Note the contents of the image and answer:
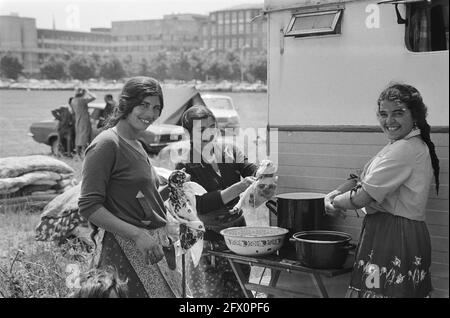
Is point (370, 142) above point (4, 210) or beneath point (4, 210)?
above

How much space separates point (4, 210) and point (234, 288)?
14.5 feet

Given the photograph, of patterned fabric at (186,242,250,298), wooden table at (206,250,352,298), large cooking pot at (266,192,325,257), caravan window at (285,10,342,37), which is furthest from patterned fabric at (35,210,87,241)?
caravan window at (285,10,342,37)

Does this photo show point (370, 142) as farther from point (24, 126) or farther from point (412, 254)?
point (24, 126)

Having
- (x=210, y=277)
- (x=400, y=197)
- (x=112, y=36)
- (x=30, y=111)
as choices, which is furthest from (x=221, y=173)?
(x=30, y=111)

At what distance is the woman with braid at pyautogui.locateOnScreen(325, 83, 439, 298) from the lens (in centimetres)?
300

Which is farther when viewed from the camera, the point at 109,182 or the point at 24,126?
the point at 24,126

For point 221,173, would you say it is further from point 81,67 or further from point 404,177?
point 81,67

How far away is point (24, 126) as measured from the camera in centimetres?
2544

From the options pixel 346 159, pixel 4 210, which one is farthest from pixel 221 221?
pixel 4 210

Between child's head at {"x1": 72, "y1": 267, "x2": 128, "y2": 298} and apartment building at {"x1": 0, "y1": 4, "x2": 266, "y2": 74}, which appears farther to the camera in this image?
apartment building at {"x1": 0, "y1": 4, "x2": 266, "y2": 74}

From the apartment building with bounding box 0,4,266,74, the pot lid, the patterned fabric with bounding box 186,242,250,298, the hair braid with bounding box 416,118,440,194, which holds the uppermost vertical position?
the apartment building with bounding box 0,4,266,74

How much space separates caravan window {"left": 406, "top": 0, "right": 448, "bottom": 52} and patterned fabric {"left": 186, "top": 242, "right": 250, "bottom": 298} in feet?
5.66

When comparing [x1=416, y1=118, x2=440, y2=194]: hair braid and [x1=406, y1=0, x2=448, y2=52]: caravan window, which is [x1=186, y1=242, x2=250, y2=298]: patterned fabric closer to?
[x1=416, y1=118, x2=440, y2=194]: hair braid

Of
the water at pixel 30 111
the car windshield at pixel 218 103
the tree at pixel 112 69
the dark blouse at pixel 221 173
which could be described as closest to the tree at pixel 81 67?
the water at pixel 30 111
